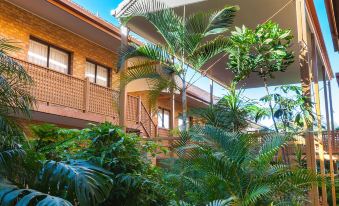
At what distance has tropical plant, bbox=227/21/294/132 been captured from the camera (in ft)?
25.5

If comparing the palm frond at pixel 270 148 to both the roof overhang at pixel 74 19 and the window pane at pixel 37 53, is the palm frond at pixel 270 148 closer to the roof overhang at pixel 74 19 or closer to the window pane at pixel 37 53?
the roof overhang at pixel 74 19

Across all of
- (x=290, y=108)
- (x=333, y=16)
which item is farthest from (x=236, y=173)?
(x=333, y=16)

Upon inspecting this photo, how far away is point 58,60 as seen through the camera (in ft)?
41.6

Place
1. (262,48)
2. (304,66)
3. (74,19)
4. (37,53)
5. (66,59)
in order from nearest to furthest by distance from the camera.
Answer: (304,66), (262,48), (74,19), (37,53), (66,59)

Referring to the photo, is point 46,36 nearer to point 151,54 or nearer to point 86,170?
point 151,54

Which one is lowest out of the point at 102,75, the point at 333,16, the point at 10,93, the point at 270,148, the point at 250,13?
the point at 270,148

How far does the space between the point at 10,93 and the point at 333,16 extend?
6.38 metres

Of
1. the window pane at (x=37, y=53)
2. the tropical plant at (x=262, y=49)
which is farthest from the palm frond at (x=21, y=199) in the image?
the window pane at (x=37, y=53)

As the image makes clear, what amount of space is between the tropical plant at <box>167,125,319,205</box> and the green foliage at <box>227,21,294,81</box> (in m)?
2.56

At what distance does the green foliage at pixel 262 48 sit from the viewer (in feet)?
25.5

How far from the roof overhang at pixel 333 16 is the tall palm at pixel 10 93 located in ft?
17.9

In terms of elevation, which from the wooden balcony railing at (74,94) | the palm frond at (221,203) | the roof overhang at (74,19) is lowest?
the palm frond at (221,203)

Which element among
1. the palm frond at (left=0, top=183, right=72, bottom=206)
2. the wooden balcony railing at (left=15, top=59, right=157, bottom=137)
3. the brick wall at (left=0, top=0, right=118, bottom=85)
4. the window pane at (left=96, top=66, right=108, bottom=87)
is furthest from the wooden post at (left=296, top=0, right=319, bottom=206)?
the window pane at (left=96, top=66, right=108, bottom=87)

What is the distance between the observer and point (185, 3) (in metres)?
8.71
